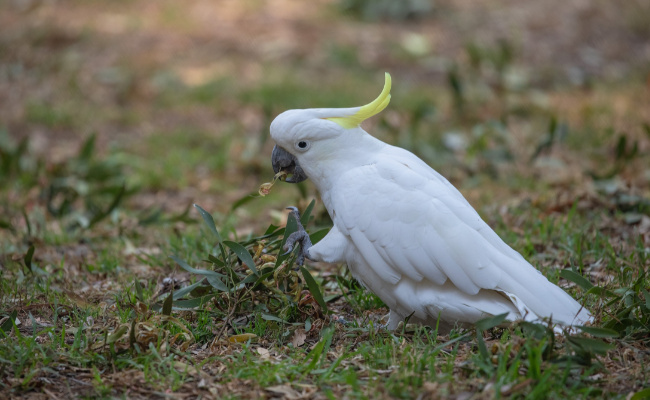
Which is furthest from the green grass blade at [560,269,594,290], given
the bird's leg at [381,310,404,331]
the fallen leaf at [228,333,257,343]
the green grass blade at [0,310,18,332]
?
the green grass blade at [0,310,18,332]

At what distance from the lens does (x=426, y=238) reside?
234 cm

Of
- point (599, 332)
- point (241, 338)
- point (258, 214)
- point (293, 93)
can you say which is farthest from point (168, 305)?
point (293, 93)

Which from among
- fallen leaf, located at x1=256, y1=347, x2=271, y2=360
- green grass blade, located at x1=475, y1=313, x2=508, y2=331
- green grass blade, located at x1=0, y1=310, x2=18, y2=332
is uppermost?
green grass blade, located at x1=475, y1=313, x2=508, y2=331

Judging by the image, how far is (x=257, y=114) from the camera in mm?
6156

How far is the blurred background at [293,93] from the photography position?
185 inches

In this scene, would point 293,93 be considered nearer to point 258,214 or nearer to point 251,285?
point 258,214

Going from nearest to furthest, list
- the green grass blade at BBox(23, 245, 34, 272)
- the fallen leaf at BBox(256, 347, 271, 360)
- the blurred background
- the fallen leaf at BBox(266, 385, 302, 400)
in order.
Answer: the fallen leaf at BBox(266, 385, 302, 400), the fallen leaf at BBox(256, 347, 271, 360), the green grass blade at BBox(23, 245, 34, 272), the blurred background

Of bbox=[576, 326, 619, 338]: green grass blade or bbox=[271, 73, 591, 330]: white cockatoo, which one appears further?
bbox=[271, 73, 591, 330]: white cockatoo

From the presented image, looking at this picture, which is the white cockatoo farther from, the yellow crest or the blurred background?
the blurred background

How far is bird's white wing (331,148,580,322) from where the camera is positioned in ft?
7.47

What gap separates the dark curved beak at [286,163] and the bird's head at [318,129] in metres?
0.03

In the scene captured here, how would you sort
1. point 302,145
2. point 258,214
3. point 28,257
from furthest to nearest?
point 258,214 < point 28,257 < point 302,145

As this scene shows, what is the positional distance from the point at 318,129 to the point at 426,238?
0.56 m

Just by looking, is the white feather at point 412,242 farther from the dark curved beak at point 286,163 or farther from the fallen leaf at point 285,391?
the fallen leaf at point 285,391
